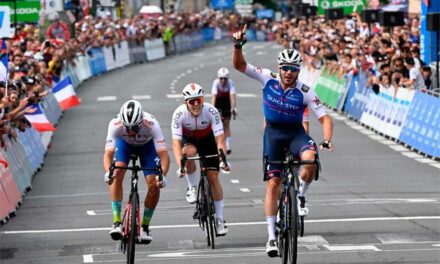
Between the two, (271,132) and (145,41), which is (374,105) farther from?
(145,41)

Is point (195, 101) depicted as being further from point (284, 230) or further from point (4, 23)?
point (4, 23)

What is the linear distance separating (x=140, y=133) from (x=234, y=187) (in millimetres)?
8645

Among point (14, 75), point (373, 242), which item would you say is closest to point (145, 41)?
point (14, 75)

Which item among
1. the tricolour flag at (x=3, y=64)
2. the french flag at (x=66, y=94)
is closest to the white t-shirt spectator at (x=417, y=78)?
the french flag at (x=66, y=94)

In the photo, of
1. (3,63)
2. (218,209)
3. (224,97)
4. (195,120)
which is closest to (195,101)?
(195,120)

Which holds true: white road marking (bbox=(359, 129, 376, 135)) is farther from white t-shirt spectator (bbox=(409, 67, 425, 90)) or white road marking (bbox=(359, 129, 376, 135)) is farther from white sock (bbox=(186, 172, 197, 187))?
white sock (bbox=(186, 172, 197, 187))

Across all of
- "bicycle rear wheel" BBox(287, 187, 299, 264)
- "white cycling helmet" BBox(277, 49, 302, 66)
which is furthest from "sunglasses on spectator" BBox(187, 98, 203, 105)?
"bicycle rear wheel" BBox(287, 187, 299, 264)

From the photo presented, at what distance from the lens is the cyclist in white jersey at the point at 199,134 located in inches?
692

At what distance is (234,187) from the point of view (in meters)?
24.5

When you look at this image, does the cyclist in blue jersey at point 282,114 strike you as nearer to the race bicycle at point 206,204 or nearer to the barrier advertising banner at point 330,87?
the race bicycle at point 206,204

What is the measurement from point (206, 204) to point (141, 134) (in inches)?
78.3

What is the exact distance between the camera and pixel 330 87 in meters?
41.8

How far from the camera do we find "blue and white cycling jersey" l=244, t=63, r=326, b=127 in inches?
607

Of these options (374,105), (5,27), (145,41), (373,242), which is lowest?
(145,41)
